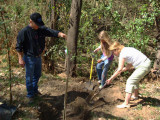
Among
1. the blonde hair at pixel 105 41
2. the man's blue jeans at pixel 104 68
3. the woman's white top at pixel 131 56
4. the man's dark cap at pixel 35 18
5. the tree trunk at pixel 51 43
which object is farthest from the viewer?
the tree trunk at pixel 51 43

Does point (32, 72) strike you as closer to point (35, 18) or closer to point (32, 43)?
point (32, 43)

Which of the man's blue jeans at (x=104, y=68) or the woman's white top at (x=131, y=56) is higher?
the woman's white top at (x=131, y=56)

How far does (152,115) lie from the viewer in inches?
130

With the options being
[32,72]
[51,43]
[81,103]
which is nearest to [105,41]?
[81,103]

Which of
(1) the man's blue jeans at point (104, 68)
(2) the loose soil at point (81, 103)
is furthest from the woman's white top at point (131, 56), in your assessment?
(2) the loose soil at point (81, 103)

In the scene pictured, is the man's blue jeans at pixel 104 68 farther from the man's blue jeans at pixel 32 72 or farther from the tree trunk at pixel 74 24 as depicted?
the man's blue jeans at pixel 32 72

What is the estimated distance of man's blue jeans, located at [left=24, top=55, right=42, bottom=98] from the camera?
3227 millimetres

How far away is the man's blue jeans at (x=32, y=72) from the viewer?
3.23 metres

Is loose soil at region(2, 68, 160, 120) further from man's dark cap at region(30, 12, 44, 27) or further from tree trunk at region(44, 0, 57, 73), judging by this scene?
man's dark cap at region(30, 12, 44, 27)

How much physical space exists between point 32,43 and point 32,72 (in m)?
0.64

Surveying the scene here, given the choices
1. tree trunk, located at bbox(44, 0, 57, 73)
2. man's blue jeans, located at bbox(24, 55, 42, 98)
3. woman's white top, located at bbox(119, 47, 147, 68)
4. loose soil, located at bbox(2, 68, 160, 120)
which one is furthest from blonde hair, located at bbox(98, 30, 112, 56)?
tree trunk, located at bbox(44, 0, 57, 73)

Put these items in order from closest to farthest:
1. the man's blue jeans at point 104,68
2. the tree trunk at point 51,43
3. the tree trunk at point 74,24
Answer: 1. the man's blue jeans at point 104,68
2. the tree trunk at point 74,24
3. the tree trunk at point 51,43

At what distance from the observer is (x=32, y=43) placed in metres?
3.12

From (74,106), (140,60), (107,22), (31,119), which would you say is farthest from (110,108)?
(107,22)
